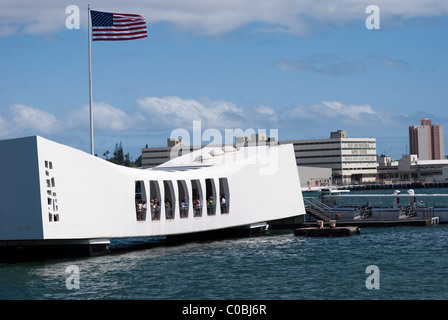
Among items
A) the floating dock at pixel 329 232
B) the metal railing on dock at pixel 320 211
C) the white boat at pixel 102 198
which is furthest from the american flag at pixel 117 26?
the metal railing on dock at pixel 320 211

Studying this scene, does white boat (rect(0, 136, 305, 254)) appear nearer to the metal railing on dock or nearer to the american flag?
the american flag

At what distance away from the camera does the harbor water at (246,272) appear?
28391 mm

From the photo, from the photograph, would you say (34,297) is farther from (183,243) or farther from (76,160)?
(183,243)

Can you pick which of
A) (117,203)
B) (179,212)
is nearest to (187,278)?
(117,203)

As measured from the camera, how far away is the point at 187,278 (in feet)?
105

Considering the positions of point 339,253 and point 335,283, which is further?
point 339,253

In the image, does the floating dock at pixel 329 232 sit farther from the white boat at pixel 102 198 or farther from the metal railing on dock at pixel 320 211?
the metal railing on dock at pixel 320 211

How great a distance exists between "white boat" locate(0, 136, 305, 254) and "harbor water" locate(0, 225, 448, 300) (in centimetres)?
145

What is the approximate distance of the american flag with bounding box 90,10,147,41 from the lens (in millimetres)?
39500

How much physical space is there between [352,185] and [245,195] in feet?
505

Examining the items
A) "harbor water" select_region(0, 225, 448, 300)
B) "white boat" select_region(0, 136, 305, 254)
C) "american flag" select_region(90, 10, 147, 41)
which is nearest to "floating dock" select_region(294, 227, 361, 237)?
"harbor water" select_region(0, 225, 448, 300)

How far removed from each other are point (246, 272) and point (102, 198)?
9.39 meters

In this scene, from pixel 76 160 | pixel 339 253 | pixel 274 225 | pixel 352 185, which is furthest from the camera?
pixel 352 185

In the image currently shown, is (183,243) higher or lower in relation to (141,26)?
lower
